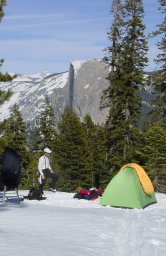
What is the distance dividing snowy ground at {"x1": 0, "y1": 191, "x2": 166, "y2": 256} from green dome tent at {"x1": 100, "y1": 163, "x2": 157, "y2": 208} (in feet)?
1.90

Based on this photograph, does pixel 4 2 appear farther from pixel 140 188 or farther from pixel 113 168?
pixel 113 168

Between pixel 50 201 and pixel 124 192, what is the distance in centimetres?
276

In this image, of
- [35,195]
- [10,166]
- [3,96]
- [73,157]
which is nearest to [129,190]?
[35,195]

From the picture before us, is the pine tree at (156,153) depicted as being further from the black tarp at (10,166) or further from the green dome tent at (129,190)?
the black tarp at (10,166)

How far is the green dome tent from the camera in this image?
1492 centimetres

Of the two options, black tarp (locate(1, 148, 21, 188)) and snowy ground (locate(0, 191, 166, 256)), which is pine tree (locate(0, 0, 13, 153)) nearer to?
black tarp (locate(1, 148, 21, 188))

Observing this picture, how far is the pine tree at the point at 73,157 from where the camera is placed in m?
52.9

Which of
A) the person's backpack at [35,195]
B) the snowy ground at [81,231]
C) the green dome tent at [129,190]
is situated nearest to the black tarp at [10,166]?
the snowy ground at [81,231]

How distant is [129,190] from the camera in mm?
15086

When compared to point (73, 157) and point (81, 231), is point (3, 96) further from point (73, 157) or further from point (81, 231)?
point (73, 157)

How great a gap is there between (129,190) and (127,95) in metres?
20.1

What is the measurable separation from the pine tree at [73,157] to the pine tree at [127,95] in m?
16.8

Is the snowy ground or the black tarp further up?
the black tarp

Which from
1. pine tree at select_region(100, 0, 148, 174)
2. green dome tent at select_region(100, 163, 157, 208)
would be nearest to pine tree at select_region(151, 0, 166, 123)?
pine tree at select_region(100, 0, 148, 174)
